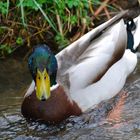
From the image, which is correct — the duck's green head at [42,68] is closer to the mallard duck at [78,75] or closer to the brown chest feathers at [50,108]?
the mallard duck at [78,75]

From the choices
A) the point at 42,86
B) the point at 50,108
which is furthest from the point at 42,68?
the point at 50,108

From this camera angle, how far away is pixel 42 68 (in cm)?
538

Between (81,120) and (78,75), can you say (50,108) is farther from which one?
(78,75)

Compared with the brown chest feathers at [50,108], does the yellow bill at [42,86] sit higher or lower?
higher

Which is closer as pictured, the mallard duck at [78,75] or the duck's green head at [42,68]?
the duck's green head at [42,68]

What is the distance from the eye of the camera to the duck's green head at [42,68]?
532 centimetres

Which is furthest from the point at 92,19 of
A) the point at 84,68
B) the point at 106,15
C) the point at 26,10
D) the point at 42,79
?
the point at 42,79

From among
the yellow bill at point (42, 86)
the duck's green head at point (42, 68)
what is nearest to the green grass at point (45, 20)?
the duck's green head at point (42, 68)

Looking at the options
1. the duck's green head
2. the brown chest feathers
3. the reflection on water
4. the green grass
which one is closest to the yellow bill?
the duck's green head

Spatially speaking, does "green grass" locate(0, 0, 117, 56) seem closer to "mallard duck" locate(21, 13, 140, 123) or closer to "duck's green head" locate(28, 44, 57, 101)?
"mallard duck" locate(21, 13, 140, 123)

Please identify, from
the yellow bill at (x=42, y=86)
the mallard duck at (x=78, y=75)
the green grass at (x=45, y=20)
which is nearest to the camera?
the yellow bill at (x=42, y=86)

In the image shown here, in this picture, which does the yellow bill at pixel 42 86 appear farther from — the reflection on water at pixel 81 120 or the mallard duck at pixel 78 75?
the reflection on water at pixel 81 120

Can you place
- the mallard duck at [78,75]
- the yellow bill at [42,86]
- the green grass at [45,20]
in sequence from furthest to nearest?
the green grass at [45,20], the mallard duck at [78,75], the yellow bill at [42,86]

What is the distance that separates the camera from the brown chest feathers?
18.1ft
